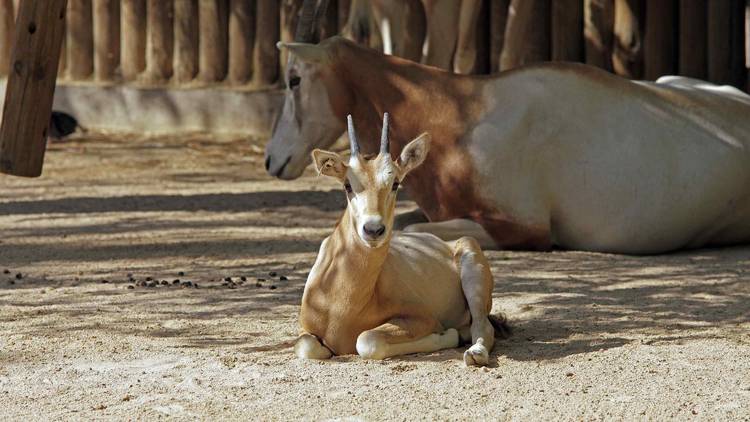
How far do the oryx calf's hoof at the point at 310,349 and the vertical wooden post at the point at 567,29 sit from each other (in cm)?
711

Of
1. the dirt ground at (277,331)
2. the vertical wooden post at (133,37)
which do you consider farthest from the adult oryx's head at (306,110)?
the vertical wooden post at (133,37)

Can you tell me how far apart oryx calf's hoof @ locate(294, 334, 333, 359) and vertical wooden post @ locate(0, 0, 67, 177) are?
2565 mm

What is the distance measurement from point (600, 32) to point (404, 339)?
23.3ft

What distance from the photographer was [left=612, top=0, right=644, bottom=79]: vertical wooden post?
1182cm

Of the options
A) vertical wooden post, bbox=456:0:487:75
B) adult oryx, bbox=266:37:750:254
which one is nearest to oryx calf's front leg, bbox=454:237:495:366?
adult oryx, bbox=266:37:750:254

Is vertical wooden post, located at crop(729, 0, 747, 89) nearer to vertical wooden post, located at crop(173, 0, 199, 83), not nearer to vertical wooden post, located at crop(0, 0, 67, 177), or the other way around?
vertical wooden post, located at crop(173, 0, 199, 83)

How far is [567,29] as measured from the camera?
1200 centimetres

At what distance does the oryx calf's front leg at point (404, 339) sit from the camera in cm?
516

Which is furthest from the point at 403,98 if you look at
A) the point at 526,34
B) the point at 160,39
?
the point at 160,39

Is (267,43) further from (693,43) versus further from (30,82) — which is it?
(30,82)

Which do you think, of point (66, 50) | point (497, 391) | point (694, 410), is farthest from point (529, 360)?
point (66, 50)

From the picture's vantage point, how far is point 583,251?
25.7 feet

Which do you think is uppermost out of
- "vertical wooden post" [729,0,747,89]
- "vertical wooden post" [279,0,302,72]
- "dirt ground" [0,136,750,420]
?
"vertical wooden post" [279,0,302,72]

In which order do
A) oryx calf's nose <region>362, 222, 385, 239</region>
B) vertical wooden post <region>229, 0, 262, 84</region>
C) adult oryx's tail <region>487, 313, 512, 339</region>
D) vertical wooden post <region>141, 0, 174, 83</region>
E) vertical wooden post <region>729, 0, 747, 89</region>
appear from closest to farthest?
oryx calf's nose <region>362, 222, 385, 239</region>
adult oryx's tail <region>487, 313, 512, 339</region>
vertical wooden post <region>729, 0, 747, 89</region>
vertical wooden post <region>229, 0, 262, 84</region>
vertical wooden post <region>141, 0, 174, 83</region>
